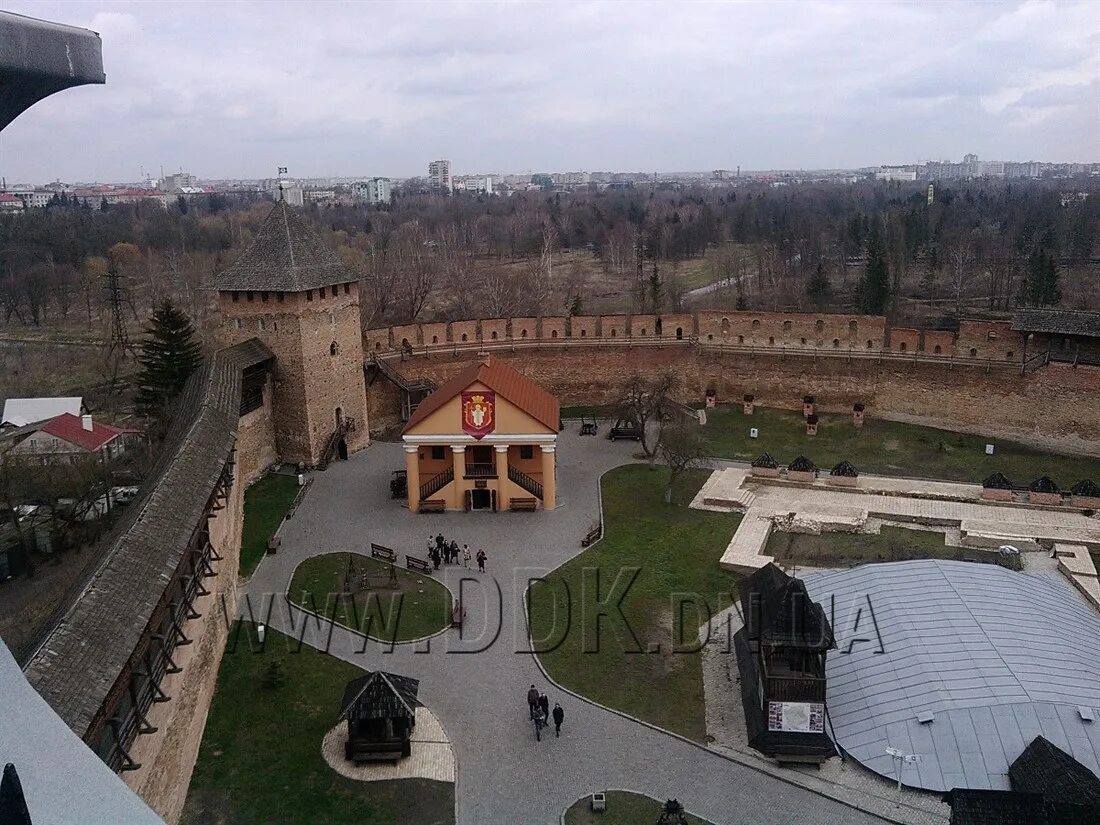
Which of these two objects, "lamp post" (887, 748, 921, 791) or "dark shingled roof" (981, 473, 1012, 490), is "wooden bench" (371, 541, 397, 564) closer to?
"lamp post" (887, 748, 921, 791)

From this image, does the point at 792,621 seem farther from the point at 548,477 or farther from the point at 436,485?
the point at 436,485

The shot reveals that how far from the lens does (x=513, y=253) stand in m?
57.3

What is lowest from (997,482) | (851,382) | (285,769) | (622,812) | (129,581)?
(622,812)

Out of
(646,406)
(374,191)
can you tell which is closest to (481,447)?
(646,406)

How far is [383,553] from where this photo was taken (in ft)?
49.4

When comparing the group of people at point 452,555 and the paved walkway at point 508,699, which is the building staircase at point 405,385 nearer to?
the paved walkway at point 508,699

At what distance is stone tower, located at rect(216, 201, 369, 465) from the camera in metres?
18.8

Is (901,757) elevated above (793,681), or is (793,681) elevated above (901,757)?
(793,681)

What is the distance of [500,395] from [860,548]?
7.03m

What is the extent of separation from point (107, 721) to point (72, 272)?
44520mm

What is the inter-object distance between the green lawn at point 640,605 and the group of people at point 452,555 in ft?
4.00

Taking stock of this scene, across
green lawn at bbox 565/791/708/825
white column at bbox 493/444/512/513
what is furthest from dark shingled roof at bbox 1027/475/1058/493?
green lawn at bbox 565/791/708/825

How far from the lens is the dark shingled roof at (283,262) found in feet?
61.3

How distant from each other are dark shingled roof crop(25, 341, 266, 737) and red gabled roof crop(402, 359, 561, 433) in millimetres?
5047
